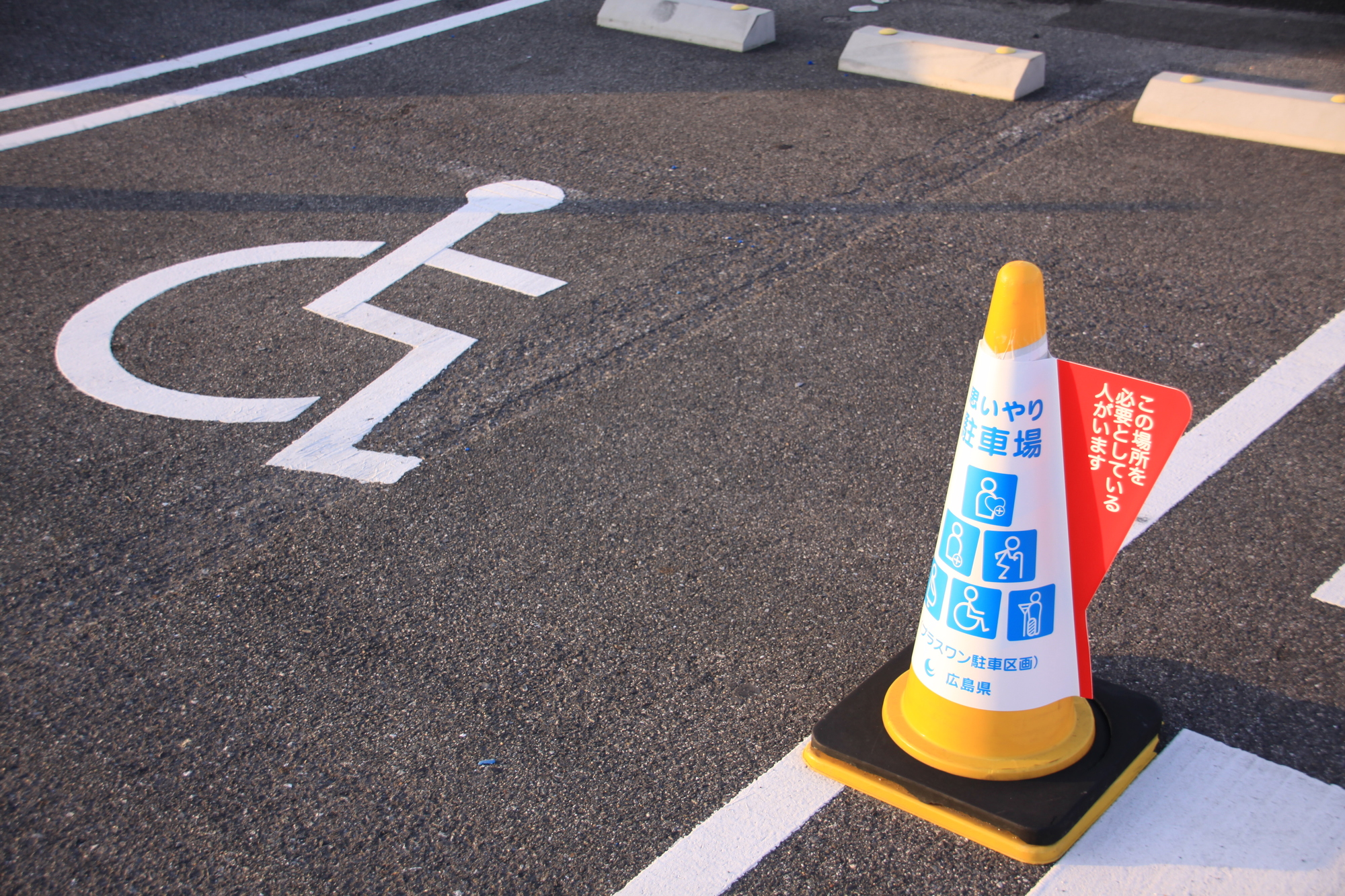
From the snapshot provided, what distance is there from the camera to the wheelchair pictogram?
4078mm

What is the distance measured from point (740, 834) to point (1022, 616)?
840 mm

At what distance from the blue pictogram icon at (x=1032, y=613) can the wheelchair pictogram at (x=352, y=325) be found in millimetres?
2355

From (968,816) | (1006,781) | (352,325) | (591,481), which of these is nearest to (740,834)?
(968,816)

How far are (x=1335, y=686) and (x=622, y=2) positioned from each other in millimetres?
7972

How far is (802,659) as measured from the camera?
3020 mm

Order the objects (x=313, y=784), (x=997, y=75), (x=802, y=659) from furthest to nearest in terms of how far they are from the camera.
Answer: (x=997, y=75) → (x=802, y=659) → (x=313, y=784)

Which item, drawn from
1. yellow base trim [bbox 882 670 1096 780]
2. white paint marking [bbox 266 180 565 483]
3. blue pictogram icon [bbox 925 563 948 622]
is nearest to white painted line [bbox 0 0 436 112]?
white paint marking [bbox 266 180 565 483]

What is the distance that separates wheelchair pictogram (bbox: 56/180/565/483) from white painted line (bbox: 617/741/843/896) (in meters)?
1.91

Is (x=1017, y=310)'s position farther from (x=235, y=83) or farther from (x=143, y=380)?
(x=235, y=83)

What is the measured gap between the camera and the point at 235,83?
316 inches

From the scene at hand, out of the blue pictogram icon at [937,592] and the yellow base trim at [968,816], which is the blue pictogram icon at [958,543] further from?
the yellow base trim at [968,816]

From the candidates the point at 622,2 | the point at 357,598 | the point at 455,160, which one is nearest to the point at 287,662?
the point at 357,598

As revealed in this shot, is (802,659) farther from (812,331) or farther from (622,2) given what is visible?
(622,2)

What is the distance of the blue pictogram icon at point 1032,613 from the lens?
2359 millimetres
